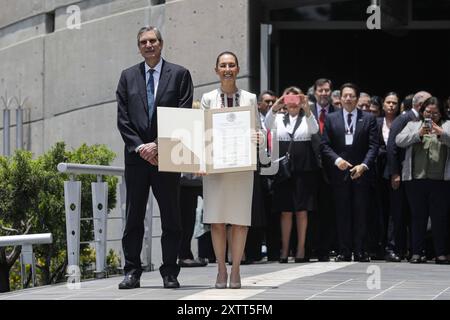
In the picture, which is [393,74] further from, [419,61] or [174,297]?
[174,297]

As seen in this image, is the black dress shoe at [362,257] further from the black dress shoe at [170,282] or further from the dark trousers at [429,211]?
the black dress shoe at [170,282]

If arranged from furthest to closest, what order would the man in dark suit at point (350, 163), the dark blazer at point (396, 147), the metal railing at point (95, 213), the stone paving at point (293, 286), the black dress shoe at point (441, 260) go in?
the dark blazer at point (396, 147) < the man in dark suit at point (350, 163) < the black dress shoe at point (441, 260) < the metal railing at point (95, 213) < the stone paving at point (293, 286)

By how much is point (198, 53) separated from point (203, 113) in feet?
24.3

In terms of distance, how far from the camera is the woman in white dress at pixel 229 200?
393 inches

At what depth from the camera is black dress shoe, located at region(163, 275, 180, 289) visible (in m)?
10.2

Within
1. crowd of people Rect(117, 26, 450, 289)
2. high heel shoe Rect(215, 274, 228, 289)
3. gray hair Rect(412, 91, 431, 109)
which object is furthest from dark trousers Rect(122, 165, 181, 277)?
gray hair Rect(412, 91, 431, 109)

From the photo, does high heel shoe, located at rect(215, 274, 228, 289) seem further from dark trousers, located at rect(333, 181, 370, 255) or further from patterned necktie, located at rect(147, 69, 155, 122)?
dark trousers, located at rect(333, 181, 370, 255)

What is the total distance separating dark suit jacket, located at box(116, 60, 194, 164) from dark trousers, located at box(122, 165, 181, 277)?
150 millimetres

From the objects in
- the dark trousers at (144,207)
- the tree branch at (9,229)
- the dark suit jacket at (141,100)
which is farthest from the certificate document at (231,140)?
the tree branch at (9,229)

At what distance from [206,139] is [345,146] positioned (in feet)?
15.4

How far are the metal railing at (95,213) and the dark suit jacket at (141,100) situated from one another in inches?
43.7

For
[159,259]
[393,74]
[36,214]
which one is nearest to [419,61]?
[393,74]

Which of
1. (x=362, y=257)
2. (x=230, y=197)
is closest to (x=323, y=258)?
(x=362, y=257)
